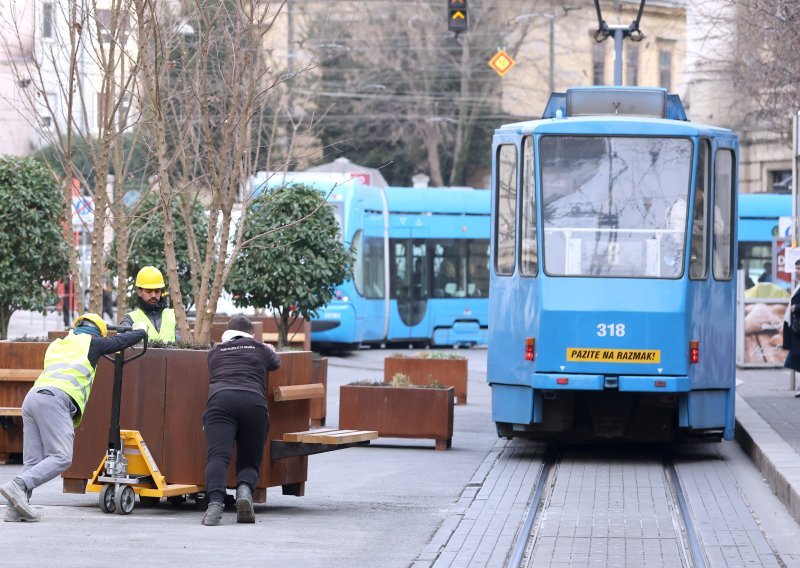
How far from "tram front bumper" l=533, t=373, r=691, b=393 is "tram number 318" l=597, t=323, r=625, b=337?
0.37 meters

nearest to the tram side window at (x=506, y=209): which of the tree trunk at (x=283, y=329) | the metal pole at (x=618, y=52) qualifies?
the tree trunk at (x=283, y=329)

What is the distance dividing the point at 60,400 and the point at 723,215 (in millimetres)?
7071

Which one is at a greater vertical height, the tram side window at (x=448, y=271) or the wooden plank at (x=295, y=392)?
the tram side window at (x=448, y=271)

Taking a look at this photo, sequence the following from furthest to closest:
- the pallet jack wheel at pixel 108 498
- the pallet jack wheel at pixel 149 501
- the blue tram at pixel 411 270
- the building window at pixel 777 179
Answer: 1. the building window at pixel 777 179
2. the blue tram at pixel 411 270
3. the pallet jack wheel at pixel 149 501
4. the pallet jack wheel at pixel 108 498

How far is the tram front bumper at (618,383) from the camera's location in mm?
14740

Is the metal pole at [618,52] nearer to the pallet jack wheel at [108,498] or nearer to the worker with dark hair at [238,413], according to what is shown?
the worker with dark hair at [238,413]

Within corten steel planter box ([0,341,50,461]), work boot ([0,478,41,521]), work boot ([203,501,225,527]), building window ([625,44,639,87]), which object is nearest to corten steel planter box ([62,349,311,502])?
work boot ([203,501,225,527])

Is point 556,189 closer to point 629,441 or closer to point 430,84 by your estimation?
point 629,441

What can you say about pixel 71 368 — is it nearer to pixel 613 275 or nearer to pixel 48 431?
pixel 48 431

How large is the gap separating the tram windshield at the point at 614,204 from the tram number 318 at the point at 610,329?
486 millimetres

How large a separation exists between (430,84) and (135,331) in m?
Answer: 51.3

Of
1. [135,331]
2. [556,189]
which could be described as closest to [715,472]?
[556,189]

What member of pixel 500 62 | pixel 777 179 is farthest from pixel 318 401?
pixel 777 179

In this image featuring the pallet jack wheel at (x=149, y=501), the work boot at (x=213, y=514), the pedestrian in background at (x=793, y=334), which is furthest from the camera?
the pedestrian in background at (x=793, y=334)
